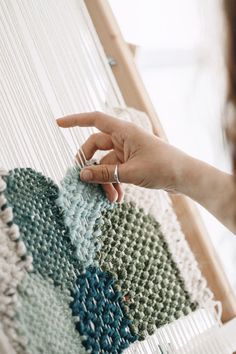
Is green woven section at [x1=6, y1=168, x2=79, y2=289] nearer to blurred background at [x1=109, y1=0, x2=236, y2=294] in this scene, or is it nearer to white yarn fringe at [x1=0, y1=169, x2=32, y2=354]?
white yarn fringe at [x1=0, y1=169, x2=32, y2=354]

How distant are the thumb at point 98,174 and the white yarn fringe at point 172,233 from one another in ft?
0.40

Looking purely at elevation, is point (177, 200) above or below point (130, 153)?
below

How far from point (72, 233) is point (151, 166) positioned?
7.0 inches

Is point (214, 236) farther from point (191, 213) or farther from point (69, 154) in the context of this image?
point (69, 154)

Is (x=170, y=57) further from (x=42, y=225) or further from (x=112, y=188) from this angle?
(x=42, y=225)

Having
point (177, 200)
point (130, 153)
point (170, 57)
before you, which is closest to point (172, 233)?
point (177, 200)

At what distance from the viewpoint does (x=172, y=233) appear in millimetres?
1037

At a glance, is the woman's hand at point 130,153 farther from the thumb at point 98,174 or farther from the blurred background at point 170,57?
the blurred background at point 170,57

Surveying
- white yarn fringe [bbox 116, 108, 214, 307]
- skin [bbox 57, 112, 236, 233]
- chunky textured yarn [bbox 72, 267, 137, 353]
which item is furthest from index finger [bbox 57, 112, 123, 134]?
chunky textured yarn [bbox 72, 267, 137, 353]

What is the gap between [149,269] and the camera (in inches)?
37.3

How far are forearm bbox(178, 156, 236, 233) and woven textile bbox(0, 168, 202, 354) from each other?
0.12 meters

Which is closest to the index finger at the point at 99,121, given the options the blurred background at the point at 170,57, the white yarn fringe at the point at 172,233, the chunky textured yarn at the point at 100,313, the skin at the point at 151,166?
the skin at the point at 151,166

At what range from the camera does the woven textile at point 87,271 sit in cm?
71

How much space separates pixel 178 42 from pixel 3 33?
773 millimetres
